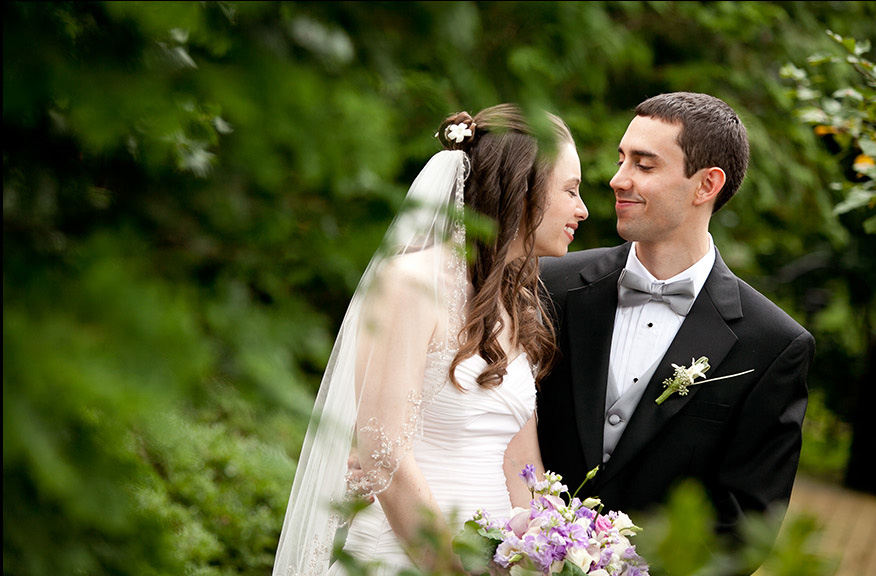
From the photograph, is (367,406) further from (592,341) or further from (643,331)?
(643,331)

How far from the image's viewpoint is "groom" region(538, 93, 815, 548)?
3.17 m

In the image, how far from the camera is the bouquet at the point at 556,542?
7.25 ft

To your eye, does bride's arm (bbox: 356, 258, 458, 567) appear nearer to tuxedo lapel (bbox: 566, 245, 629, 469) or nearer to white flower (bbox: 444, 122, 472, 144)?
white flower (bbox: 444, 122, 472, 144)

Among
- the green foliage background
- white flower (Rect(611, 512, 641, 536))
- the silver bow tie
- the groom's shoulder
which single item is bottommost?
the green foliage background

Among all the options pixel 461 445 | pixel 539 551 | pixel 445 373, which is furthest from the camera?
pixel 461 445

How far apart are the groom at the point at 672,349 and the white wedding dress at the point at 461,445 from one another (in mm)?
376

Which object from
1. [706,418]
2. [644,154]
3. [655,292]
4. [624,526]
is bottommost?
[624,526]

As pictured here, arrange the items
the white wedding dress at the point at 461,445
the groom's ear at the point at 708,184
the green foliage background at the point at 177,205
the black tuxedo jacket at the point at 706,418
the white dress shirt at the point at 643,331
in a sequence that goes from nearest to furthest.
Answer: the green foliage background at the point at 177,205 → the white wedding dress at the point at 461,445 → the black tuxedo jacket at the point at 706,418 → the white dress shirt at the point at 643,331 → the groom's ear at the point at 708,184

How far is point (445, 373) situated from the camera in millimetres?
2873

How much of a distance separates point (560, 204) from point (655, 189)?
0.61 m

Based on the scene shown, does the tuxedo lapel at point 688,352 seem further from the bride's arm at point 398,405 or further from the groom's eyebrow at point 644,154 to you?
the bride's arm at point 398,405

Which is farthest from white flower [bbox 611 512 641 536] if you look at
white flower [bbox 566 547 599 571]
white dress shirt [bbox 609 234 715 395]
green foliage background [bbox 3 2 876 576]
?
green foliage background [bbox 3 2 876 576]

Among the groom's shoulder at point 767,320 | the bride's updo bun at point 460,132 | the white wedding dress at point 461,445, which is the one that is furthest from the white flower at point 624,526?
the bride's updo bun at point 460,132

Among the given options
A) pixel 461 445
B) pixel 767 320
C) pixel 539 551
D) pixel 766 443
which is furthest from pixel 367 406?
pixel 767 320
